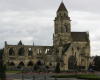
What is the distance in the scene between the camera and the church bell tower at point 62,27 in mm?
98312

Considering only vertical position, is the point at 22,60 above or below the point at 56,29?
below

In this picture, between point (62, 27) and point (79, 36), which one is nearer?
point (62, 27)

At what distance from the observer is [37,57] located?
99.3 m

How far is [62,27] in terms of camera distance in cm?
9881

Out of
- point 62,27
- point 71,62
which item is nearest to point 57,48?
point 62,27

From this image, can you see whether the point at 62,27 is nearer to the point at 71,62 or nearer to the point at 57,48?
the point at 57,48

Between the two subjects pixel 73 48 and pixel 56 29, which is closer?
pixel 73 48

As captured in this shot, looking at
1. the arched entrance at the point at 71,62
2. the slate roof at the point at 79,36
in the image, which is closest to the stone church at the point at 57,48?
the slate roof at the point at 79,36

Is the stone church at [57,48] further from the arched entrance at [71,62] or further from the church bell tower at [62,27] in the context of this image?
the arched entrance at [71,62]

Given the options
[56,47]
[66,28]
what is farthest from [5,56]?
[66,28]

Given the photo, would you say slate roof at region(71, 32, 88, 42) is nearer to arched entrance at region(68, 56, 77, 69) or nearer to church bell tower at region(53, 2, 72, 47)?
church bell tower at region(53, 2, 72, 47)

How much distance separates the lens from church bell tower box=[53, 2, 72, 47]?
323ft

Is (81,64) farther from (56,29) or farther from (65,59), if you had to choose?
(56,29)

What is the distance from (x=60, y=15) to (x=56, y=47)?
12733mm
